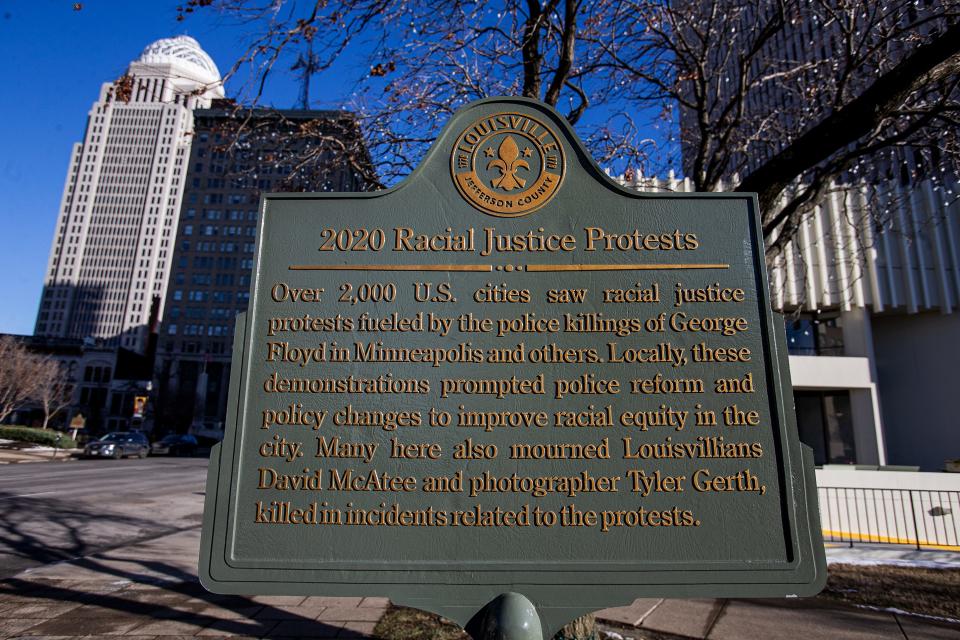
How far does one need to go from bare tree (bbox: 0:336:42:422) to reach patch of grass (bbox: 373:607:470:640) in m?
49.7

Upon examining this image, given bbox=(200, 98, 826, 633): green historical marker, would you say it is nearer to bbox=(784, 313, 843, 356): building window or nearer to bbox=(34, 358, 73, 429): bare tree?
bbox=(784, 313, 843, 356): building window

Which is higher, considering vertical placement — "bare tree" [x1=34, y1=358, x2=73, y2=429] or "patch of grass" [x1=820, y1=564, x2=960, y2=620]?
"bare tree" [x1=34, y1=358, x2=73, y2=429]

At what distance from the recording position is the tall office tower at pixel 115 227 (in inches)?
5217

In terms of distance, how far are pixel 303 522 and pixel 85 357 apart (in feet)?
297

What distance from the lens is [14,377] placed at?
1676 inches

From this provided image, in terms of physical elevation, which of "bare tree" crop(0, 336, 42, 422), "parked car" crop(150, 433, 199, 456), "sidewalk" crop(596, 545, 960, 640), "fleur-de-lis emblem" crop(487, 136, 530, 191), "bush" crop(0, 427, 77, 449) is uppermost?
"bare tree" crop(0, 336, 42, 422)

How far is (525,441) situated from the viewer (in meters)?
→ 2.82

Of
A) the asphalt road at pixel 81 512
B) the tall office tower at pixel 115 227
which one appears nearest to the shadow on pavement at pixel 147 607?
the asphalt road at pixel 81 512

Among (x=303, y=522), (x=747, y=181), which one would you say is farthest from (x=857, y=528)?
(x=303, y=522)

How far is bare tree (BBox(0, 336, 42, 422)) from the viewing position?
42.3 meters

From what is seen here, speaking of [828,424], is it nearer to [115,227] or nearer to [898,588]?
[898,588]

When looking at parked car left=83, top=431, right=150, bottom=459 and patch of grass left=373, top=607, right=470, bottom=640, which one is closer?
patch of grass left=373, top=607, right=470, bottom=640

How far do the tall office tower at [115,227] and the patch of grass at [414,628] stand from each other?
147 m

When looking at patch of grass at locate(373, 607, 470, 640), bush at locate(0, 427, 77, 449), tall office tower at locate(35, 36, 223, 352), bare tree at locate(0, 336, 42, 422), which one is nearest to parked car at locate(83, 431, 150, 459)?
bush at locate(0, 427, 77, 449)
